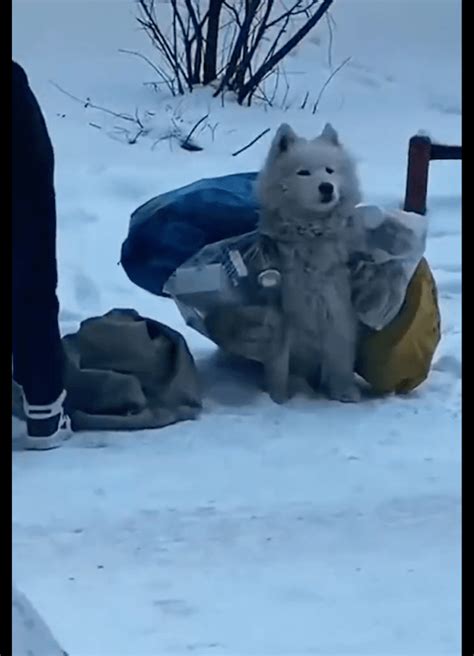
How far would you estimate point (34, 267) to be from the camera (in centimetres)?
308

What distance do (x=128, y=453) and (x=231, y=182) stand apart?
964 mm

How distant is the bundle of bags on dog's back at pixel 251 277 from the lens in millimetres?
3486

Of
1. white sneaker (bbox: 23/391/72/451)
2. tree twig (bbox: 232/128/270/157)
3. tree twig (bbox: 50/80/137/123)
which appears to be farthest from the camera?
tree twig (bbox: 50/80/137/123)

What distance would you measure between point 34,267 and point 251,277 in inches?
25.6

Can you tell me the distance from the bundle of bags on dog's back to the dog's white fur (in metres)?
0.06

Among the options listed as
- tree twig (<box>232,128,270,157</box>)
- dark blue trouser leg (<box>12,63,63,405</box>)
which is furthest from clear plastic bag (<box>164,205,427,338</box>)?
tree twig (<box>232,128,270,157</box>)

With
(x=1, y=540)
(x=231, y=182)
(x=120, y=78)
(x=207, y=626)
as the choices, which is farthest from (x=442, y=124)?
(x=1, y=540)

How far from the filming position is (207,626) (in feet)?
7.70

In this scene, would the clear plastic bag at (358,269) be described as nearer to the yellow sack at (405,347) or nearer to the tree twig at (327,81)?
the yellow sack at (405,347)

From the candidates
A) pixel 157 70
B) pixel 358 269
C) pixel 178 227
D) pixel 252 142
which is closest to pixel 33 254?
pixel 178 227

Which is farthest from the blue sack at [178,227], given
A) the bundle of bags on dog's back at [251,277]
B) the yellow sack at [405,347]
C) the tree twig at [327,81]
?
the tree twig at [327,81]

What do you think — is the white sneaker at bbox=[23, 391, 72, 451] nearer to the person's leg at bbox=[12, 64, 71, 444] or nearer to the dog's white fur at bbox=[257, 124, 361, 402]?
the person's leg at bbox=[12, 64, 71, 444]

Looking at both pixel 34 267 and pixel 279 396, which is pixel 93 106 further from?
pixel 34 267

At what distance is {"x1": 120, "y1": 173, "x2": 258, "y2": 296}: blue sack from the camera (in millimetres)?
3580
